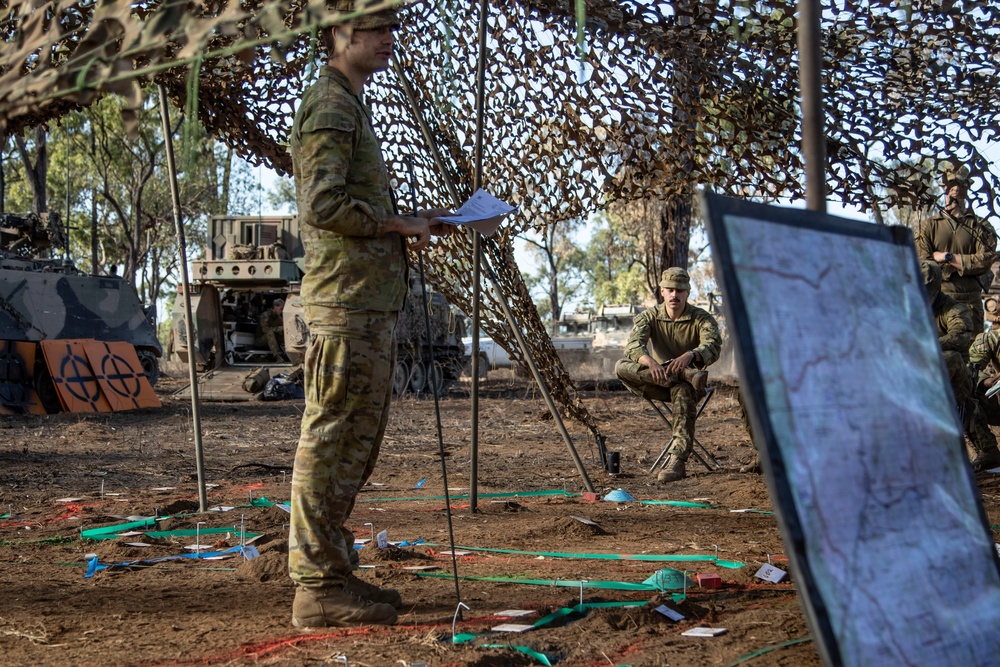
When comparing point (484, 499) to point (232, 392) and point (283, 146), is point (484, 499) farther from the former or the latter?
point (232, 392)

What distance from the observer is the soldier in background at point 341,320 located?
10.4 ft

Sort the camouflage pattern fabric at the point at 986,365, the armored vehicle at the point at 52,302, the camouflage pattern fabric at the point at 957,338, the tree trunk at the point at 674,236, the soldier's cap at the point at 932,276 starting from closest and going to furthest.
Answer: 1. the soldier's cap at the point at 932,276
2. the camouflage pattern fabric at the point at 957,338
3. the camouflage pattern fabric at the point at 986,365
4. the armored vehicle at the point at 52,302
5. the tree trunk at the point at 674,236

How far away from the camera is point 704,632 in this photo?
305 cm

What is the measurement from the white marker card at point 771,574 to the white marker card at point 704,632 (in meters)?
0.74

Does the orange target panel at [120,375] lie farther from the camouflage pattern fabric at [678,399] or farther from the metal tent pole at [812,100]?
the metal tent pole at [812,100]

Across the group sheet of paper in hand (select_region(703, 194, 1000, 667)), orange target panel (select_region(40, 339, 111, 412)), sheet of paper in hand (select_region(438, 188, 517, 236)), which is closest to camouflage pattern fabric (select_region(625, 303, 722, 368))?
sheet of paper in hand (select_region(438, 188, 517, 236))

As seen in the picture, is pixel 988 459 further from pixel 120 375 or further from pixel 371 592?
pixel 120 375

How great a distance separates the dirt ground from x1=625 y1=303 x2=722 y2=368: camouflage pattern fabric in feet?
2.81

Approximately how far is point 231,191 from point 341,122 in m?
32.1

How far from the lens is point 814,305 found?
2.04 meters

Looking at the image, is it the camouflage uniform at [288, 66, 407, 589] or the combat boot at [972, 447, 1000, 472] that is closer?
the camouflage uniform at [288, 66, 407, 589]

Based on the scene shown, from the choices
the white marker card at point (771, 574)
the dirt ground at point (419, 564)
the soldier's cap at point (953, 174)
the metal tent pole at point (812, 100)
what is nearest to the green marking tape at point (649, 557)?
the dirt ground at point (419, 564)

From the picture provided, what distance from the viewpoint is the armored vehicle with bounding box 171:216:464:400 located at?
1491 centimetres

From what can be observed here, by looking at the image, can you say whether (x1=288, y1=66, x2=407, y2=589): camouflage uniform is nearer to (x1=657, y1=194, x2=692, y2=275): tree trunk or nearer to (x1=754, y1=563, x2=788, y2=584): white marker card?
(x1=754, y1=563, x2=788, y2=584): white marker card
